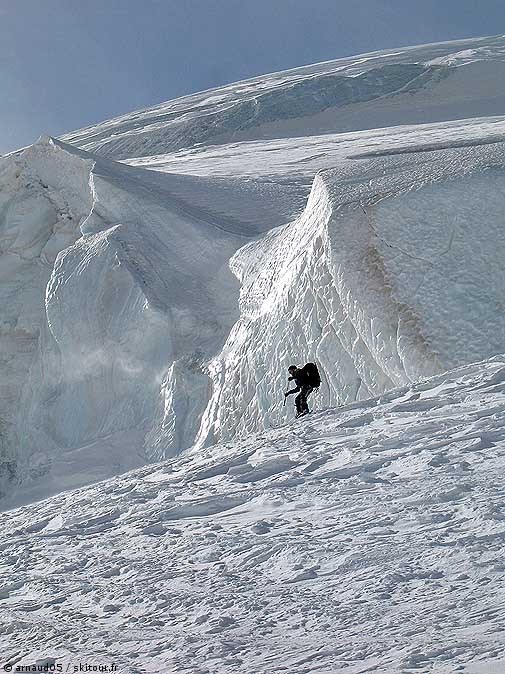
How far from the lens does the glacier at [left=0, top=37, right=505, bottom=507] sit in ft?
32.2

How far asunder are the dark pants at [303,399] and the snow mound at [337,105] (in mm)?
24999

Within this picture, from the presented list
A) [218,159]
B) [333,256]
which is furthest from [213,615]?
[218,159]

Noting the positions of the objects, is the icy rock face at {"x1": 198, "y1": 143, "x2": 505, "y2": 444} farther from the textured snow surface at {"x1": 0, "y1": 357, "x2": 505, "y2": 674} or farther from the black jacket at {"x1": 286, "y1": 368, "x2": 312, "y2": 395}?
the textured snow surface at {"x1": 0, "y1": 357, "x2": 505, "y2": 674}

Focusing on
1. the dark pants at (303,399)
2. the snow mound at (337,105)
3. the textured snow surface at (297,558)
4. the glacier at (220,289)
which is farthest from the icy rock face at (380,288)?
the snow mound at (337,105)

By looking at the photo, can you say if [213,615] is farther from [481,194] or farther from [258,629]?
[481,194]

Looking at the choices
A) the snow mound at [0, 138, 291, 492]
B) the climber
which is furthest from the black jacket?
the snow mound at [0, 138, 291, 492]

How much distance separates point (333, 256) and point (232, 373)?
11.3 feet

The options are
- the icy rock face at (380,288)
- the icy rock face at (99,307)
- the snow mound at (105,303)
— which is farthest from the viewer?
the icy rock face at (99,307)

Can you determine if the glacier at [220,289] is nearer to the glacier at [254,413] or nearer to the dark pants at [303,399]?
the glacier at [254,413]

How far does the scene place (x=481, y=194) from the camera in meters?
10.5

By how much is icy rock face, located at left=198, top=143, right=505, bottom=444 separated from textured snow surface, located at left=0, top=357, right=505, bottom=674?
199 centimetres

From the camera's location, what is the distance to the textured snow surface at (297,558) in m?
3.56

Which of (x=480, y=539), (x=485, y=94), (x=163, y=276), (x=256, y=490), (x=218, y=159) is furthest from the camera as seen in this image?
(x=485, y=94)

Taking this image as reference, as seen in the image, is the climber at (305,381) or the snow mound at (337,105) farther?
the snow mound at (337,105)
